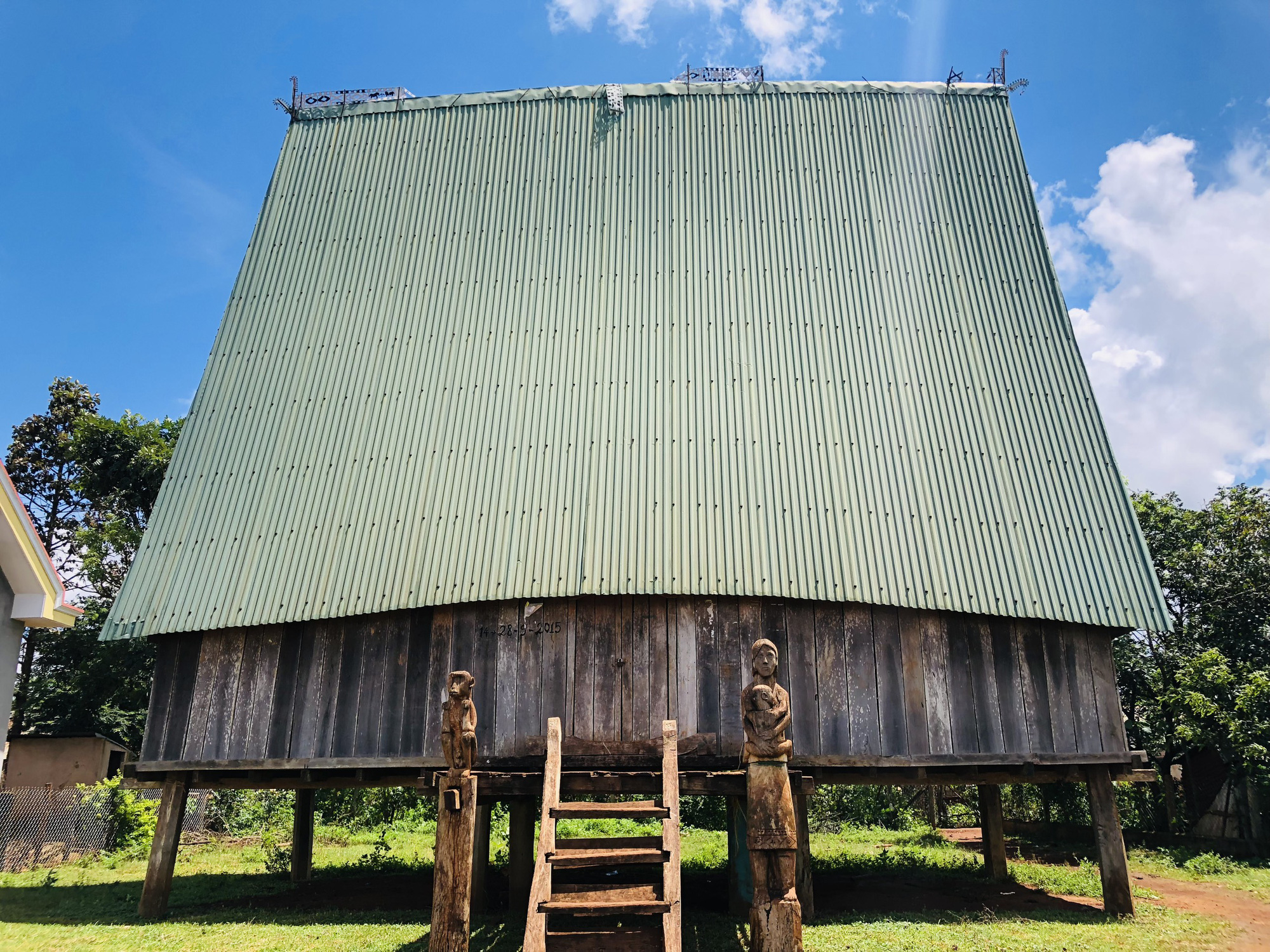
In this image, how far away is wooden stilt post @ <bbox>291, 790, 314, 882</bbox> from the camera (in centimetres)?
1527

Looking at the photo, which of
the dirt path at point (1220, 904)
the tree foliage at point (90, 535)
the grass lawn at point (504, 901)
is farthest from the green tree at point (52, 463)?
the dirt path at point (1220, 904)

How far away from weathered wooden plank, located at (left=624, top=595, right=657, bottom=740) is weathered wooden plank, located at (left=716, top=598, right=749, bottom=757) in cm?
71

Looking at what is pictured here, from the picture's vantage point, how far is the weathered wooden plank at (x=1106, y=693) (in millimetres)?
11367

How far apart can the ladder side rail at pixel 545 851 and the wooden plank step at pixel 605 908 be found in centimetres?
8

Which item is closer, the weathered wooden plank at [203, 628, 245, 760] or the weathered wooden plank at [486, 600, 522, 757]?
the weathered wooden plank at [486, 600, 522, 757]

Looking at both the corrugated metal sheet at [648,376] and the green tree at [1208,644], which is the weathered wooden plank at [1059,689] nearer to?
the corrugated metal sheet at [648,376]

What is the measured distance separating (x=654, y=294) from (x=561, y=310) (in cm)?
143

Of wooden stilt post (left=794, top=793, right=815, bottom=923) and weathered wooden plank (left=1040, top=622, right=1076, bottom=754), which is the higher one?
weathered wooden plank (left=1040, top=622, right=1076, bottom=754)

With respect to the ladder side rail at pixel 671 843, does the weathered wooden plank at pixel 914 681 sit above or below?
above

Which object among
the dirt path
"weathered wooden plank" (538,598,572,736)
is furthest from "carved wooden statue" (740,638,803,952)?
the dirt path

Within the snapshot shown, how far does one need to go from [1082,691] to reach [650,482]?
606cm

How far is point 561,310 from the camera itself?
13.9 meters

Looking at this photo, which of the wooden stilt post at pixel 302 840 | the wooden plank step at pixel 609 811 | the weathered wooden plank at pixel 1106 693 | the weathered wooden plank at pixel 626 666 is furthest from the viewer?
the wooden stilt post at pixel 302 840

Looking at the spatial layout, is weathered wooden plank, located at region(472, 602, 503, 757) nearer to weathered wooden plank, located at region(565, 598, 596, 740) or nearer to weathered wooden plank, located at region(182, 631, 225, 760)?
weathered wooden plank, located at region(565, 598, 596, 740)
